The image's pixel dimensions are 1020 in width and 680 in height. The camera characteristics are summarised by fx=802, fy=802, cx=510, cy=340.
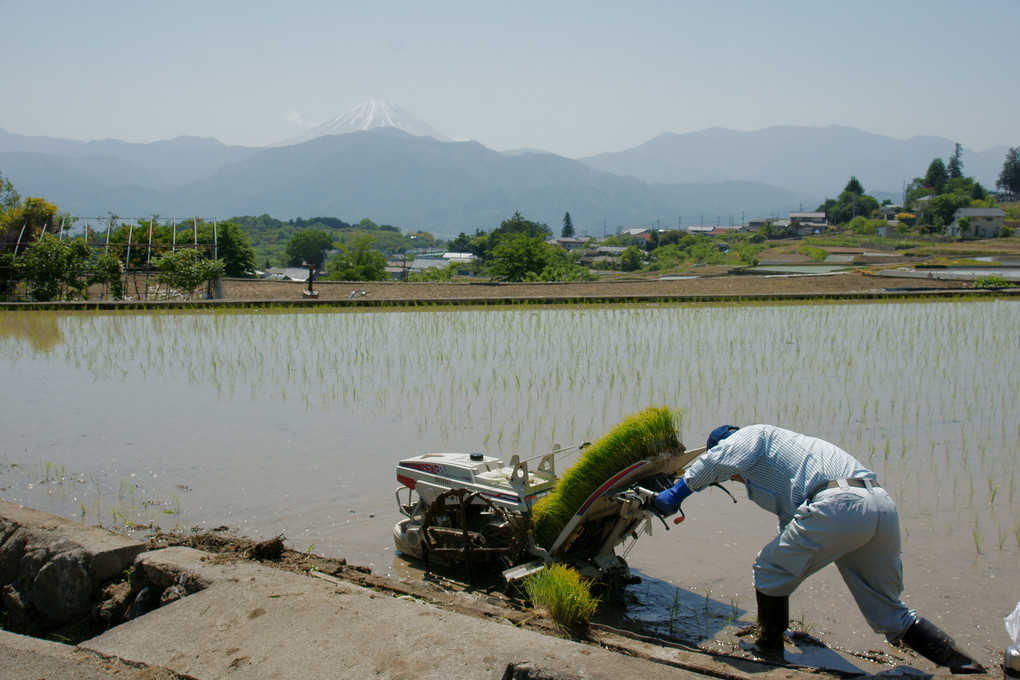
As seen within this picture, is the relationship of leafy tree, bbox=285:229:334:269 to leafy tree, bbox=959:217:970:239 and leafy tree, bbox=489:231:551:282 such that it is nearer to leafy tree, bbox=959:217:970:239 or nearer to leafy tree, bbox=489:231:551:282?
leafy tree, bbox=959:217:970:239

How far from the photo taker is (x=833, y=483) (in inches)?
128

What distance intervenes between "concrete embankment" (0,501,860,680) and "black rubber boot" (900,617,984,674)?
67cm

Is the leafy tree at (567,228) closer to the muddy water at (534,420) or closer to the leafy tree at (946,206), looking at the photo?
the leafy tree at (946,206)

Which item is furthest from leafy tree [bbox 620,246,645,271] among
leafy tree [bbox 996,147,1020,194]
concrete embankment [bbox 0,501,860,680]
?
concrete embankment [bbox 0,501,860,680]

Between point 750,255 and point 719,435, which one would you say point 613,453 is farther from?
point 750,255

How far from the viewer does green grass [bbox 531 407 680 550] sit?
Answer: 3904mm

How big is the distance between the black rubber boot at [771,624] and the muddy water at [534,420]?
159 millimetres

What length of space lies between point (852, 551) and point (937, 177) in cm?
12168

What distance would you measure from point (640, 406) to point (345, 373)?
4.54 m

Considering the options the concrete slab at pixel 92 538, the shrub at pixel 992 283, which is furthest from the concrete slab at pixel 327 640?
the shrub at pixel 992 283

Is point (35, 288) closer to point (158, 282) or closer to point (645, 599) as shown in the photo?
point (158, 282)

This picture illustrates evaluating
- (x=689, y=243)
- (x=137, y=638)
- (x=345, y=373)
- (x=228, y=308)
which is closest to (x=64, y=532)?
(x=137, y=638)

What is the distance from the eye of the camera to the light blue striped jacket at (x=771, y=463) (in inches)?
133

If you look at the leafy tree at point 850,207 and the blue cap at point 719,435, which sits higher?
the leafy tree at point 850,207
